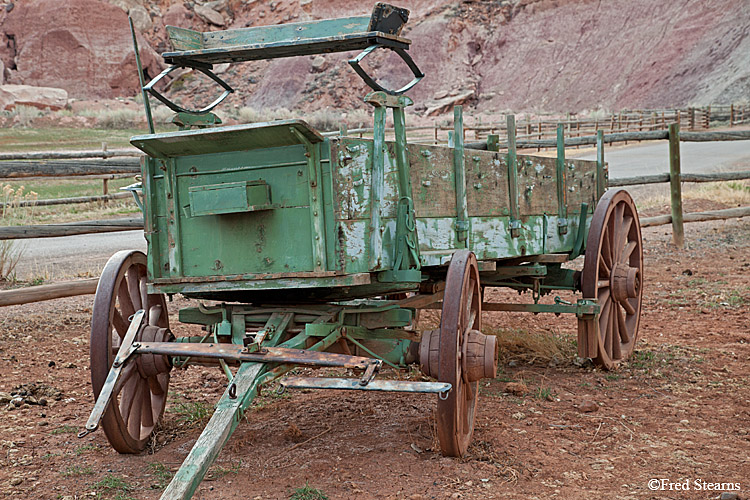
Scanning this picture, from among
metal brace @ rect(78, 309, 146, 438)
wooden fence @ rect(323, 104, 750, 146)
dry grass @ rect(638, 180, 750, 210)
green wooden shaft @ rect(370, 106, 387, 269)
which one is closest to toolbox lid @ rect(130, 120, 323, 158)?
green wooden shaft @ rect(370, 106, 387, 269)

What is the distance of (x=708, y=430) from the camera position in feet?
12.3

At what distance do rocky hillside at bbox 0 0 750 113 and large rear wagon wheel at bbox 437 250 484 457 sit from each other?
37.3 m

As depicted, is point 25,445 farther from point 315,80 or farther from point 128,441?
point 315,80

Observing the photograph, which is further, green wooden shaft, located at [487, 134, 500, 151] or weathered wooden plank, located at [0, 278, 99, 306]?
weathered wooden plank, located at [0, 278, 99, 306]

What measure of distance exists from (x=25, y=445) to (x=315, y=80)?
146 ft

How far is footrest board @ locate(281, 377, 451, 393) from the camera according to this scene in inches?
111

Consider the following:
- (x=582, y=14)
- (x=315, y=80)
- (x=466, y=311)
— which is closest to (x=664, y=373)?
(x=466, y=311)

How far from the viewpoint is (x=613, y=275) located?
499 cm

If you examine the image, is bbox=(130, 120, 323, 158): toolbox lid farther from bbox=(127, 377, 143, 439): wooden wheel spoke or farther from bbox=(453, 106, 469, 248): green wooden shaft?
bbox=(127, 377, 143, 439): wooden wheel spoke

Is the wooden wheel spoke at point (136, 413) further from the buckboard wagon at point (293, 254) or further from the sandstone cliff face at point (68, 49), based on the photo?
the sandstone cliff face at point (68, 49)

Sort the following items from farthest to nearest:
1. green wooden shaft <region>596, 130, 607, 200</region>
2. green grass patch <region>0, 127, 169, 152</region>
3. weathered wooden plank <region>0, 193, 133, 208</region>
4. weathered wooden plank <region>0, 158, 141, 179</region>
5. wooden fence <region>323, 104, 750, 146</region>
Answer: wooden fence <region>323, 104, 750, 146</region>, green grass patch <region>0, 127, 169, 152</region>, weathered wooden plank <region>0, 193, 133, 208</region>, weathered wooden plank <region>0, 158, 141, 179</region>, green wooden shaft <region>596, 130, 607, 200</region>

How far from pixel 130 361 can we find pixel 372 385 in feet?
3.63

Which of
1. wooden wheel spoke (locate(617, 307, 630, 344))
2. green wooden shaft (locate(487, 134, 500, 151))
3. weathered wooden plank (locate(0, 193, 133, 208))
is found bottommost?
wooden wheel spoke (locate(617, 307, 630, 344))

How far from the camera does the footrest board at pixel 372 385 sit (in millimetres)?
2828
